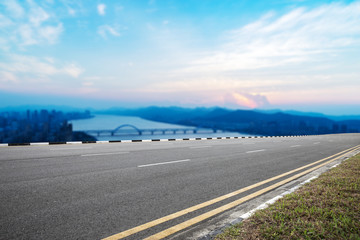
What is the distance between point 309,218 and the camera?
3.39 m

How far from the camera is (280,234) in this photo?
2.89 meters

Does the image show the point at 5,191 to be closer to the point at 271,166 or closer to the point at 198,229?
the point at 198,229

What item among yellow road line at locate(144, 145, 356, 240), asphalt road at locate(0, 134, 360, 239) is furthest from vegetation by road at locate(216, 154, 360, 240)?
asphalt road at locate(0, 134, 360, 239)

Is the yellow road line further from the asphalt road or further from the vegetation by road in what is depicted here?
the vegetation by road

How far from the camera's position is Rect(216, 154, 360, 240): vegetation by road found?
2896mm

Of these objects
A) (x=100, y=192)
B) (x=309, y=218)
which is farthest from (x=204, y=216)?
(x=100, y=192)

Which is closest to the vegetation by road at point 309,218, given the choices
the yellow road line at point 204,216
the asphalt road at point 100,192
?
the yellow road line at point 204,216

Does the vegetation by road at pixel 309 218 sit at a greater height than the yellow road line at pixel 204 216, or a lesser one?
greater

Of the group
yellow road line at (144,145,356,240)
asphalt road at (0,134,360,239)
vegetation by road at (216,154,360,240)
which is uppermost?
asphalt road at (0,134,360,239)

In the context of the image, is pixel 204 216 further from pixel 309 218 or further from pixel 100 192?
pixel 100 192

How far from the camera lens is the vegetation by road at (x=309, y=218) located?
2.90m

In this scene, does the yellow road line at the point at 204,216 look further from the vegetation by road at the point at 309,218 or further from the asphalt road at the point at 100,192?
the vegetation by road at the point at 309,218

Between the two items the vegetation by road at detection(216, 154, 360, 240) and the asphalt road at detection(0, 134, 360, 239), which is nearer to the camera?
the vegetation by road at detection(216, 154, 360, 240)

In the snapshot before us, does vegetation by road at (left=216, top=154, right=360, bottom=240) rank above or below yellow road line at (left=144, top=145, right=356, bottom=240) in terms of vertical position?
above
